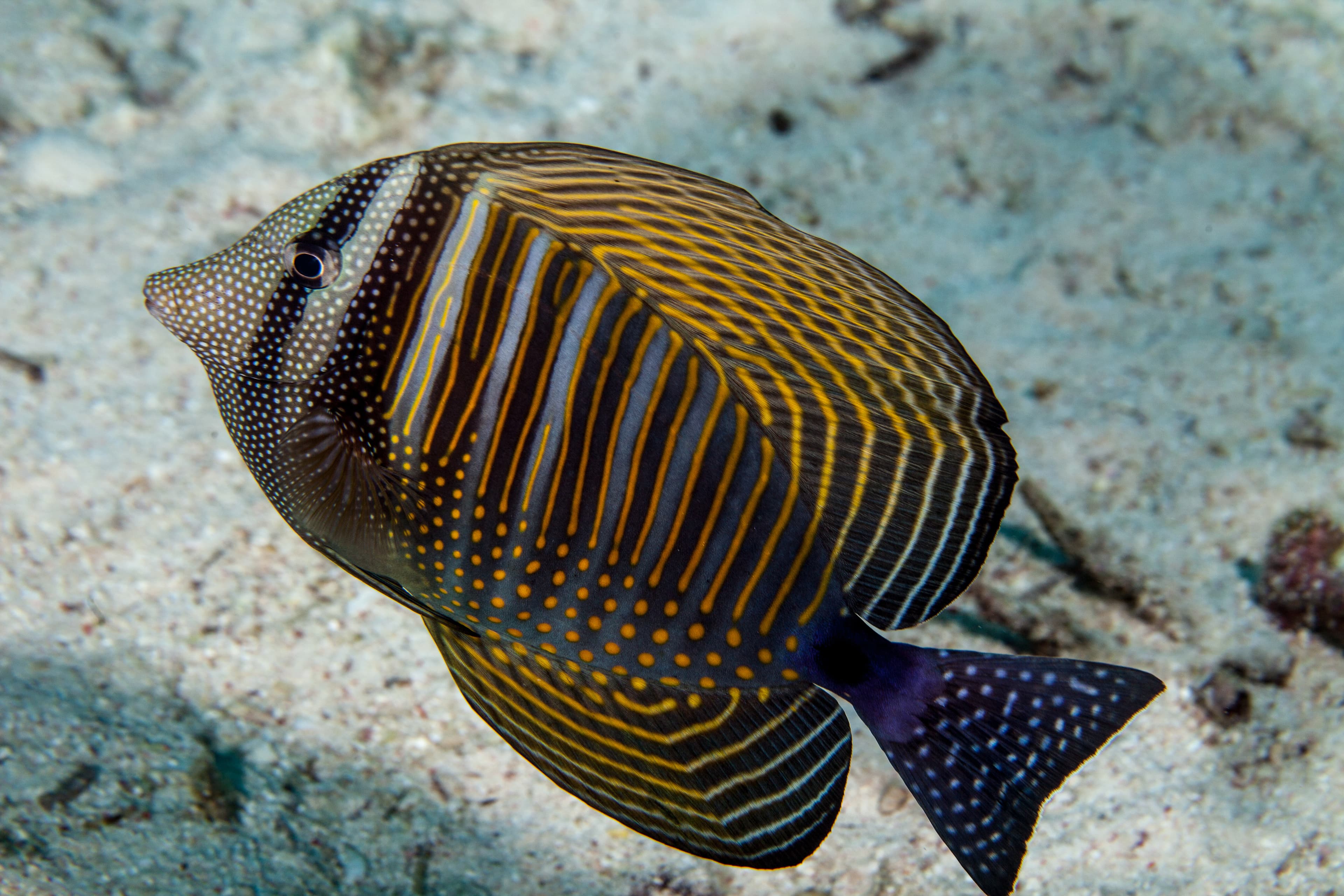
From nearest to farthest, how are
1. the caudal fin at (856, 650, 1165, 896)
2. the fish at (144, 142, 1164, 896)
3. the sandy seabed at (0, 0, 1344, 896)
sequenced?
1. the fish at (144, 142, 1164, 896)
2. the caudal fin at (856, 650, 1165, 896)
3. the sandy seabed at (0, 0, 1344, 896)

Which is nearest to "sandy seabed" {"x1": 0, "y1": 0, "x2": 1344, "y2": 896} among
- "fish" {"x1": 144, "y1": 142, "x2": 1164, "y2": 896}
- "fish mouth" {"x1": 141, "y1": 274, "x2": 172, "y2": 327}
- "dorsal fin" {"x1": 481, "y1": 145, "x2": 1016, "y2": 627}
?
"fish" {"x1": 144, "y1": 142, "x2": 1164, "y2": 896}

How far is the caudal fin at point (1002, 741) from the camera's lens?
1808 mm

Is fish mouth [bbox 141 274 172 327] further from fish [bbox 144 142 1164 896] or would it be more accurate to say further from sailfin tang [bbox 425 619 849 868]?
sailfin tang [bbox 425 619 849 868]

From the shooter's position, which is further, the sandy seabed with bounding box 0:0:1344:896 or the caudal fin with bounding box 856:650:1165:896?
the sandy seabed with bounding box 0:0:1344:896

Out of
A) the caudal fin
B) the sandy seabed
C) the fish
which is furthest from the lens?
the sandy seabed

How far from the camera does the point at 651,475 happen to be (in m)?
1.69

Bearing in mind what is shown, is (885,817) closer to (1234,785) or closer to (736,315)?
(1234,785)

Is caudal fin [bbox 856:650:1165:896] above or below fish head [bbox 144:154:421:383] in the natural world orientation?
below

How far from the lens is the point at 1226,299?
3.76 metres

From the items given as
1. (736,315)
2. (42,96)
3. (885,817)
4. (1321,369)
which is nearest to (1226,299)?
(1321,369)

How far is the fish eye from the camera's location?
5.55 feet

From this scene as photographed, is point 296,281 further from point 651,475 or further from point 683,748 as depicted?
point 683,748

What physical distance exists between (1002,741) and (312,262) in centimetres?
178

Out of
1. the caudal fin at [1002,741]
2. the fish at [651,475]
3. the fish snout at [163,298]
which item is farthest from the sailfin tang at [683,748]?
the fish snout at [163,298]
